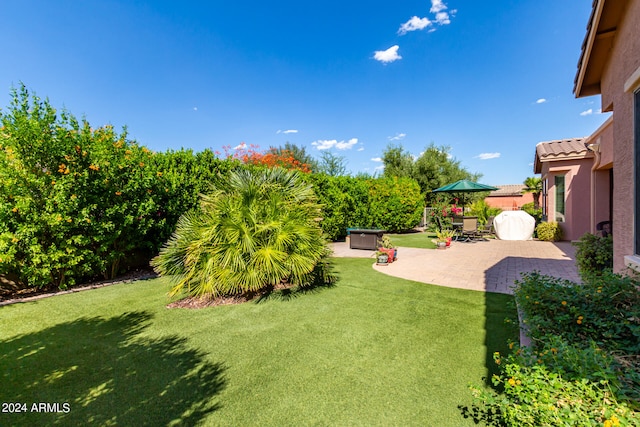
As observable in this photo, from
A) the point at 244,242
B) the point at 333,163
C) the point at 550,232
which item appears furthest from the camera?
the point at 333,163

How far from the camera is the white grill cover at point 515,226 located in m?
13.5

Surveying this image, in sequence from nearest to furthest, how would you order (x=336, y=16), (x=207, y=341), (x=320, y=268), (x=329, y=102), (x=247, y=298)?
(x=207, y=341), (x=247, y=298), (x=320, y=268), (x=336, y=16), (x=329, y=102)

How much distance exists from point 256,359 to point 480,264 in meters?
7.48

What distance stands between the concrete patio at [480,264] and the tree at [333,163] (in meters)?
→ 14.9

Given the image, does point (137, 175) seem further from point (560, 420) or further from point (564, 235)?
point (564, 235)

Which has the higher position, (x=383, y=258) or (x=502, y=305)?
(x=383, y=258)

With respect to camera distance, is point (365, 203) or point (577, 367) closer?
point (577, 367)

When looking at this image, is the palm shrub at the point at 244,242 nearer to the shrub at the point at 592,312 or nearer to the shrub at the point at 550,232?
the shrub at the point at 592,312

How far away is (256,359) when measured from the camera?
331 centimetres

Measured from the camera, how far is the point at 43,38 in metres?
7.93

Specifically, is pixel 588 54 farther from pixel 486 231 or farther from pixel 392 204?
pixel 392 204

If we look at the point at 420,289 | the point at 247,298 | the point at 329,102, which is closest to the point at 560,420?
the point at 420,289

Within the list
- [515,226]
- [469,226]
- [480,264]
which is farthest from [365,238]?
[515,226]

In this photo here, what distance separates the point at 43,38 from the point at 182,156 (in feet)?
16.5
